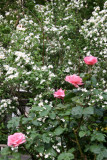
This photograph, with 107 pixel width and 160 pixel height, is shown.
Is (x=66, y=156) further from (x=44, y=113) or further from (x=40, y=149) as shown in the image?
(x=44, y=113)

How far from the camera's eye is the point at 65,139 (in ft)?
6.18

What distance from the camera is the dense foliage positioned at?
5.60 feet

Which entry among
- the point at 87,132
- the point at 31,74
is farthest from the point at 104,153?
the point at 31,74

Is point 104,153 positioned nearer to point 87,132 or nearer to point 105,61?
point 87,132

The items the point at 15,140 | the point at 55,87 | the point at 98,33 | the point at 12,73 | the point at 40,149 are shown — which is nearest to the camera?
the point at 15,140

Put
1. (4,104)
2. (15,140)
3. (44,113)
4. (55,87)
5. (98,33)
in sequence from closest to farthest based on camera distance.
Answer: (15,140) < (44,113) < (4,104) < (55,87) < (98,33)

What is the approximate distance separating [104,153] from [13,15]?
20.7ft

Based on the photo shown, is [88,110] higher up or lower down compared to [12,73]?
lower down

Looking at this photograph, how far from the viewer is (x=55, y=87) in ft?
15.3

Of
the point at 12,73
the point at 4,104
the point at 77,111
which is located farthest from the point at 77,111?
the point at 4,104

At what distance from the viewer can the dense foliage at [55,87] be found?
1.71 metres

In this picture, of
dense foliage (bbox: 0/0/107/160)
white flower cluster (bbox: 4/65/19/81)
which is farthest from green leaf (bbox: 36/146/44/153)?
white flower cluster (bbox: 4/65/19/81)

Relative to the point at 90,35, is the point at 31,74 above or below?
below

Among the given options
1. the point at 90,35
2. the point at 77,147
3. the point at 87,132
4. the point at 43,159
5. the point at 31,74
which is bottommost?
the point at 43,159
